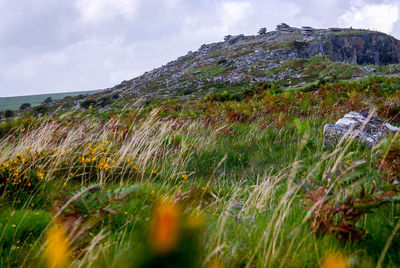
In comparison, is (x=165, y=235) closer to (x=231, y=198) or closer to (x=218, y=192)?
(x=231, y=198)

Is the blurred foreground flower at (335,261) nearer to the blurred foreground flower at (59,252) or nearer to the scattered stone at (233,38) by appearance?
the blurred foreground flower at (59,252)

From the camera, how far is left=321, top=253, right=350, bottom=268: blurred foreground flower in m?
1.46

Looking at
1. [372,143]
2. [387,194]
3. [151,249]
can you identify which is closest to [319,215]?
[387,194]

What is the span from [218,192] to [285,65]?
142 feet

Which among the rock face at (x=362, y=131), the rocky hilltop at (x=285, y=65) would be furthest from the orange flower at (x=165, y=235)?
the rocky hilltop at (x=285, y=65)

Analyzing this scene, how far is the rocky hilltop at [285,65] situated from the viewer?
106ft

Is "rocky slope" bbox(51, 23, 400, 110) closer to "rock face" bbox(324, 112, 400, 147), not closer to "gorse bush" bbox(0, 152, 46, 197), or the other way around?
"rock face" bbox(324, 112, 400, 147)

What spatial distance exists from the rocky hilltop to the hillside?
18.1 metres

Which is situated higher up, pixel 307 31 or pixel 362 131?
pixel 307 31

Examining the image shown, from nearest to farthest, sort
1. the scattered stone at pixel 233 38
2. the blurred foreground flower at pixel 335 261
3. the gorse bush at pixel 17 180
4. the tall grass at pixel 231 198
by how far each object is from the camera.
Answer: the blurred foreground flower at pixel 335 261 < the tall grass at pixel 231 198 < the gorse bush at pixel 17 180 < the scattered stone at pixel 233 38

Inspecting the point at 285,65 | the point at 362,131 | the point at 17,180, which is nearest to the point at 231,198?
the point at 17,180

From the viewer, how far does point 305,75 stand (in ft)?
105

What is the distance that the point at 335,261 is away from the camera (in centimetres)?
151

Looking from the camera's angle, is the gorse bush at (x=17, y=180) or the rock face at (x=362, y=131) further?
the rock face at (x=362, y=131)
